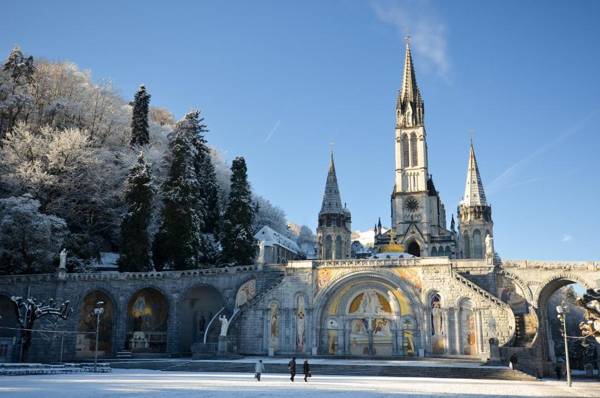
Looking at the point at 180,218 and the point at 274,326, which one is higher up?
the point at 180,218

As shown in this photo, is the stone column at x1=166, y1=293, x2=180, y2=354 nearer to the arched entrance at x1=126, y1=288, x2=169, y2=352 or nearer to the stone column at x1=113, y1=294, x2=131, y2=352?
the arched entrance at x1=126, y1=288, x2=169, y2=352

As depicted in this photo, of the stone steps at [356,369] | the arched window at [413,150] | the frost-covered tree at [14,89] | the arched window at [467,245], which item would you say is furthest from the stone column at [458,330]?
the frost-covered tree at [14,89]

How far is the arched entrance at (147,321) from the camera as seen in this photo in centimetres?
4153

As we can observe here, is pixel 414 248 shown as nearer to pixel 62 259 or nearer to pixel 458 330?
pixel 458 330

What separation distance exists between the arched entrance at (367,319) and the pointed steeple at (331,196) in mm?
27343

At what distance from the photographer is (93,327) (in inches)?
1658

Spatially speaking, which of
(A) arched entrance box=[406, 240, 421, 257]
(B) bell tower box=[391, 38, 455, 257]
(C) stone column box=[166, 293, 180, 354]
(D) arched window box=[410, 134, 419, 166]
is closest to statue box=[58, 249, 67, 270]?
(C) stone column box=[166, 293, 180, 354]

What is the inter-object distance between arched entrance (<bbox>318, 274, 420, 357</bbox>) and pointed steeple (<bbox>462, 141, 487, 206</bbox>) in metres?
26.6

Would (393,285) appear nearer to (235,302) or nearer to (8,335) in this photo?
(235,302)

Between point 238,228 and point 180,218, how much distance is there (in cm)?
467

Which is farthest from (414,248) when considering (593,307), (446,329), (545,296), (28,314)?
(593,307)

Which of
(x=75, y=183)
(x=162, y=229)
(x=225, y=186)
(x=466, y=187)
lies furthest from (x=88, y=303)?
(x=466, y=187)

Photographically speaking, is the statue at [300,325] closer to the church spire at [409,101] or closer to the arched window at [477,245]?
the arched window at [477,245]

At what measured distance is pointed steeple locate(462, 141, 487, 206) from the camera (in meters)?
60.7
